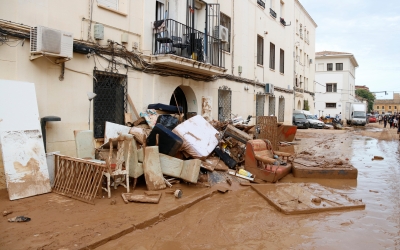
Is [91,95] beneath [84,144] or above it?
above

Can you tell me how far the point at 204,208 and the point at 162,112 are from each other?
4528 millimetres

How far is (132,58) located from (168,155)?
11.6ft

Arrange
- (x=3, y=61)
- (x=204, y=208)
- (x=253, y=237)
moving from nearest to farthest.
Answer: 1. (x=253, y=237)
2. (x=204, y=208)
3. (x=3, y=61)

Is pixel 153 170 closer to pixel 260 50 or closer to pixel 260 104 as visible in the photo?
pixel 260 104

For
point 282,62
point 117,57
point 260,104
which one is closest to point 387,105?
point 282,62

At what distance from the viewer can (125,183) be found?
6.56 m

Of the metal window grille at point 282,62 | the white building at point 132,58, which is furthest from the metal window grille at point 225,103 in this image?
the metal window grille at point 282,62

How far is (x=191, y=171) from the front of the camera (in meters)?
6.77

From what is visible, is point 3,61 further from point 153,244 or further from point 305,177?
point 305,177

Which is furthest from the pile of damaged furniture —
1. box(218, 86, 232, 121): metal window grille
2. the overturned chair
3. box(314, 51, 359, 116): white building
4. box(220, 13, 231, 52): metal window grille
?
box(314, 51, 359, 116): white building

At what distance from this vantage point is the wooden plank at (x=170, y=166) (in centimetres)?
691

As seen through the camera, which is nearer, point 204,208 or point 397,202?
point 204,208

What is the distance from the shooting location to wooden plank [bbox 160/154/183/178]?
691 cm

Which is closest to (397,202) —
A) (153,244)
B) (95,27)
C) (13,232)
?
(153,244)
